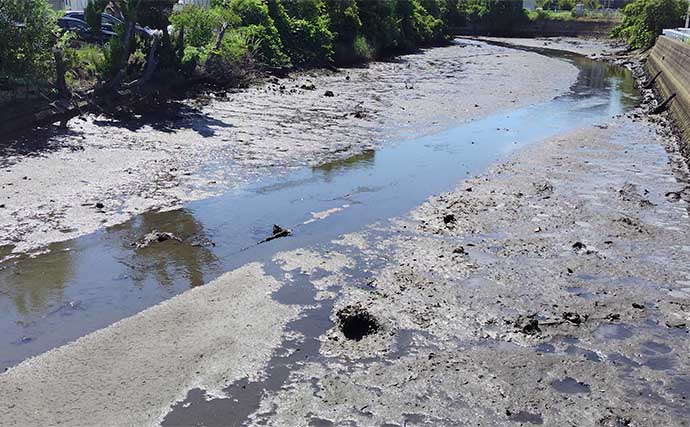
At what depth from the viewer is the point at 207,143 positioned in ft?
56.2

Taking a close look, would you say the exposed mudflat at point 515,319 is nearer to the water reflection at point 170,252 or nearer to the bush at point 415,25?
the water reflection at point 170,252

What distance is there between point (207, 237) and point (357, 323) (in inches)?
158

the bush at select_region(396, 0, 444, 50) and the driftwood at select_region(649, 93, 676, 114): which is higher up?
the bush at select_region(396, 0, 444, 50)

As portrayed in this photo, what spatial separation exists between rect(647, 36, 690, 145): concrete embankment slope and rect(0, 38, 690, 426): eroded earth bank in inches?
436

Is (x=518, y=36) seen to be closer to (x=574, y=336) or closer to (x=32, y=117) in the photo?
(x=32, y=117)

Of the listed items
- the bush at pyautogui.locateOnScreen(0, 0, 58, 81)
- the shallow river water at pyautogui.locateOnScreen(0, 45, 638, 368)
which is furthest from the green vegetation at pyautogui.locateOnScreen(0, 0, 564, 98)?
the shallow river water at pyautogui.locateOnScreen(0, 45, 638, 368)

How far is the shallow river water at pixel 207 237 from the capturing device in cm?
812

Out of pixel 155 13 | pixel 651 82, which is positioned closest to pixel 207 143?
pixel 155 13

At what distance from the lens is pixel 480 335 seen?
7.57 meters

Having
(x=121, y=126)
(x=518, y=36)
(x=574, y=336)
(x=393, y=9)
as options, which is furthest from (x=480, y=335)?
(x=518, y=36)

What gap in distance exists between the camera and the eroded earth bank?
616 cm

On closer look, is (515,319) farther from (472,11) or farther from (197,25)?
(472,11)

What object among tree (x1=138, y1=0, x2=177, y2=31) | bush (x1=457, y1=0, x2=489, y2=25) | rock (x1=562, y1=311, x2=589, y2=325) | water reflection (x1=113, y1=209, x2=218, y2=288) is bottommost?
water reflection (x1=113, y1=209, x2=218, y2=288)

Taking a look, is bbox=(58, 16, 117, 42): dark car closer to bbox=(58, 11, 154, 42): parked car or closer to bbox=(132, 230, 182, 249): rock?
bbox=(58, 11, 154, 42): parked car
